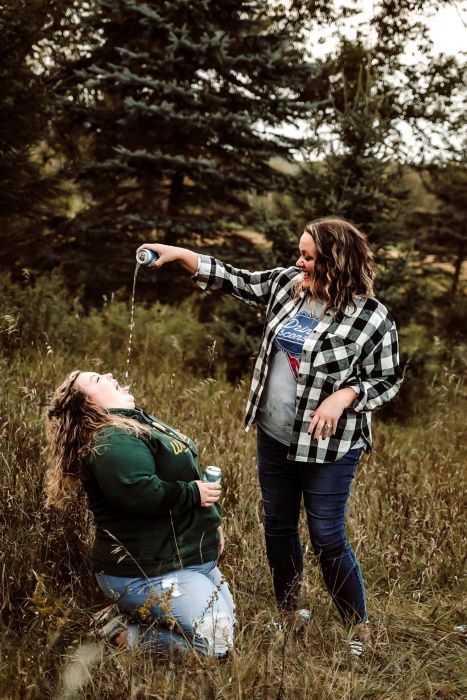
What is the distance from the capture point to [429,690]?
8.83 ft

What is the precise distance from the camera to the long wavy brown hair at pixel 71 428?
8.47ft

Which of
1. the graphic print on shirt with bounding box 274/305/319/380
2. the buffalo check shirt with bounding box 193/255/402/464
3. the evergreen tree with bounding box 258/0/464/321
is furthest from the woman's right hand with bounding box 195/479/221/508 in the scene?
the evergreen tree with bounding box 258/0/464/321

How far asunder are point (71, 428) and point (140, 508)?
1.52 feet

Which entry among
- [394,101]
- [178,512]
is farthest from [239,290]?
[394,101]

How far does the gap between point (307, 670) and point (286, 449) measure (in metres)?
0.94

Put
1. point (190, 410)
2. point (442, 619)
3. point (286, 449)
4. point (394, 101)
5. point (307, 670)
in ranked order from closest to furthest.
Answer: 1. point (307, 670)
2. point (286, 449)
3. point (442, 619)
4. point (190, 410)
5. point (394, 101)

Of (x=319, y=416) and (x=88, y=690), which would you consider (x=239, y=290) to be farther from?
(x=88, y=690)

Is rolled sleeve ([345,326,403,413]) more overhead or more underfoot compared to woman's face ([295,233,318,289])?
more underfoot

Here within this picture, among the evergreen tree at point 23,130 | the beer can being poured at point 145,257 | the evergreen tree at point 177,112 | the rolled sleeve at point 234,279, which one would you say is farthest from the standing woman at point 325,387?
the evergreen tree at point 177,112

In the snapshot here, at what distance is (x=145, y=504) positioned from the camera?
2.48 m

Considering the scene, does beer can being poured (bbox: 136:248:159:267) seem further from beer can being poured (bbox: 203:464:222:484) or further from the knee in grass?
the knee in grass

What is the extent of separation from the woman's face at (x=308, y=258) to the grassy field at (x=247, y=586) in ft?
5.00

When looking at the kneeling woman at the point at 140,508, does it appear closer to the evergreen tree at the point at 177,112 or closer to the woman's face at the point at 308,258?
the woman's face at the point at 308,258

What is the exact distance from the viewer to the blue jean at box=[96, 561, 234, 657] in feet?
8.33
